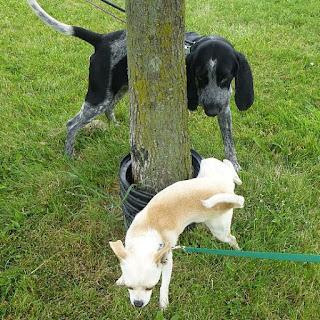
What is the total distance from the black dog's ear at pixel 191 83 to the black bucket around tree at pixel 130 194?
0.49 meters

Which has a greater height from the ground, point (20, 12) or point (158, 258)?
point (158, 258)

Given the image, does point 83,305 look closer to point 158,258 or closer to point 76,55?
point 158,258

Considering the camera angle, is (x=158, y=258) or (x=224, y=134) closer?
(x=158, y=258)

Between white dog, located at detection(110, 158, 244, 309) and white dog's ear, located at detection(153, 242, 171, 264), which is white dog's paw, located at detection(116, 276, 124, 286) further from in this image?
white dog's ear, located at detection(153, 242, 171, 264)

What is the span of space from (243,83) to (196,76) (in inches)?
16.5

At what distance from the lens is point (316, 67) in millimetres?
5043

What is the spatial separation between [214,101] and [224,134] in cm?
56

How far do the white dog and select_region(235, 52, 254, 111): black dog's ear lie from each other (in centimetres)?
96

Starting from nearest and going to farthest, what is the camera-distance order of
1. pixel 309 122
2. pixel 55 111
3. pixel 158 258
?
1. pixel 158 258
2. pixel 309 122
3. pixel 55 111

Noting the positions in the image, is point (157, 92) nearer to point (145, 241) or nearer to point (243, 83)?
point (145, 241)

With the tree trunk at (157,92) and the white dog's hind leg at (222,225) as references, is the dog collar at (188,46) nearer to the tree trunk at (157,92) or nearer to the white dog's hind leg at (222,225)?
the tree trunk at (157,92)

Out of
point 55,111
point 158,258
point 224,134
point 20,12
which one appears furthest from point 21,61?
point 158,258

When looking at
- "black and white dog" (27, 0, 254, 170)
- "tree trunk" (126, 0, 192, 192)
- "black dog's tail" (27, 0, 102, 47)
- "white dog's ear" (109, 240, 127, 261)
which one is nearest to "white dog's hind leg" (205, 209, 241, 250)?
"tree trunk" (126, 0, 192, 192)

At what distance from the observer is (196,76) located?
301cm
